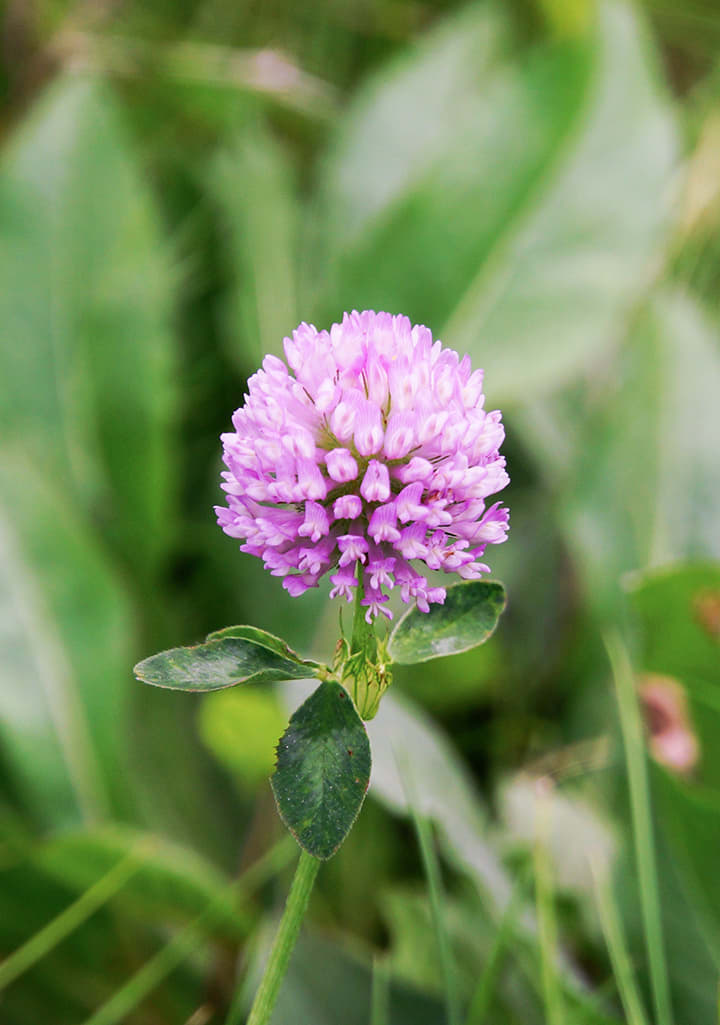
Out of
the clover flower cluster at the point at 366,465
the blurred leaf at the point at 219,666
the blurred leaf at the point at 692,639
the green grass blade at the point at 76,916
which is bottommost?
the green grass blade at the point at 76,916

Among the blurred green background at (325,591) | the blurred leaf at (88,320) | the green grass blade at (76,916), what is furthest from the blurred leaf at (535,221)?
the green grass blade at (76,916)

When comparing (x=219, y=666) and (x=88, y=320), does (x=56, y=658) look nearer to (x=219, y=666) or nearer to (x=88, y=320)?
(x=88, y=320)

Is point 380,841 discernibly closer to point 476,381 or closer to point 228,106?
point 476,381

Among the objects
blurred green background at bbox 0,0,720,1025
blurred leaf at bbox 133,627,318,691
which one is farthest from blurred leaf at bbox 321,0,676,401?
blurred leaf at bbox 133,627,318,691

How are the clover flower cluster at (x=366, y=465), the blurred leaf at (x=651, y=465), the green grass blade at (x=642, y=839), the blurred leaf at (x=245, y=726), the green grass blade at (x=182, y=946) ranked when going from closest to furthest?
the clover flower cluster at (x=366, y=465), the green grass blade at (x=642, y=839), the green grass blade at (x=182, y=946), the blurred leaf at (x=245, y=726), the blurred leaf at (x=651, y=465)

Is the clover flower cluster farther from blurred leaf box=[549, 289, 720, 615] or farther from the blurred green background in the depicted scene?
blurred leaf box=[549, 289, 720, 615]

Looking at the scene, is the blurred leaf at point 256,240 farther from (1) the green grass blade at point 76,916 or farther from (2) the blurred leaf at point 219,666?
(2) the blurred leaf at point 219,666

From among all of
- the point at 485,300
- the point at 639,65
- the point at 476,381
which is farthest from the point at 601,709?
the point at 639,65
